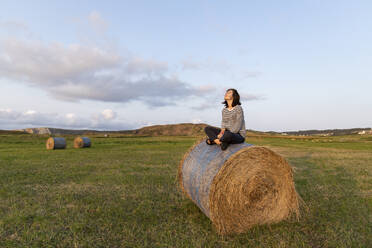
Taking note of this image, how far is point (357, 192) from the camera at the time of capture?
8078 millimetres

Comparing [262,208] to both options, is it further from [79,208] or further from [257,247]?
[79,208]

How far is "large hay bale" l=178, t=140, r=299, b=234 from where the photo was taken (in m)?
5.09

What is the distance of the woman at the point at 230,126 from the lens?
556 centimetres

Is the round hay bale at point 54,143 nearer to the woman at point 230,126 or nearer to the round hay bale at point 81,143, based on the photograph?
the round hay bale at point 81,143

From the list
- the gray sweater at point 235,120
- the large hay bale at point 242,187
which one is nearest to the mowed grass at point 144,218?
the large hay bale at point 242,187

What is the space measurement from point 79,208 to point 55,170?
21.6 feet

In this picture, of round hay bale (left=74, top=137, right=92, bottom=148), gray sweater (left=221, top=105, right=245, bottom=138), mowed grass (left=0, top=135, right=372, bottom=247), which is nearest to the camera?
mowed grass (left=0, top=135, right=372, bottom=247)

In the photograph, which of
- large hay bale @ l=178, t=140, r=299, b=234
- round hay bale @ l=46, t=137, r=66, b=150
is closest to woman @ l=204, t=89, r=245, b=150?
large hay bale @ l=178, t=140, r=299, b=234

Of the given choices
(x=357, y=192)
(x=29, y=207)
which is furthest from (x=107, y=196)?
(x=357, y=192)

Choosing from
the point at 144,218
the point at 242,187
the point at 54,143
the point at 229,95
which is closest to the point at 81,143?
the point at 54,143

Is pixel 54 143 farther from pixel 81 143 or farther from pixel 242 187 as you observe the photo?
pixel 242 187

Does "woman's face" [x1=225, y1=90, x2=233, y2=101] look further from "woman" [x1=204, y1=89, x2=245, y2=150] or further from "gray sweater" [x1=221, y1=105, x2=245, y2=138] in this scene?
"gray sweater" [x1=221, y1=105, x2=245, y2=138]

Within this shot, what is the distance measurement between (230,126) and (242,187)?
1451 mm

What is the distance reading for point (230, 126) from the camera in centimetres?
589
